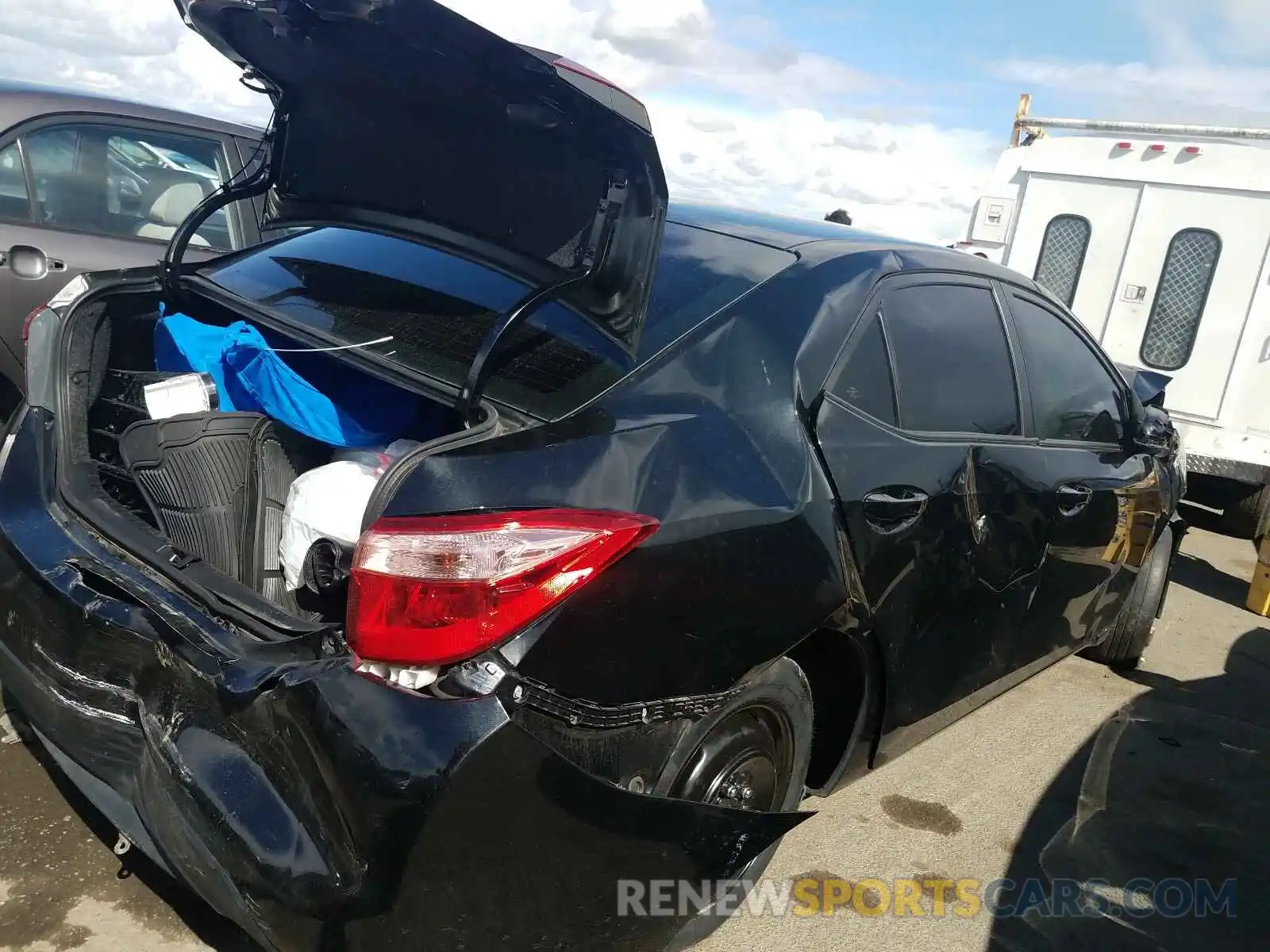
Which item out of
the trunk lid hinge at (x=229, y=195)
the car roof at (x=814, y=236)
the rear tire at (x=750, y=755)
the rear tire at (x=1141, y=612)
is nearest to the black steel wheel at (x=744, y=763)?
the rear tire at (x=750, y=755)

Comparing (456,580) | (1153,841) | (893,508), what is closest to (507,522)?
(456,580)

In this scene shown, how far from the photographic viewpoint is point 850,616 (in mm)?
2221

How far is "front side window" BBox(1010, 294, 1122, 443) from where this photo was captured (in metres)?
3.11

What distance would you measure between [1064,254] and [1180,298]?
899mm

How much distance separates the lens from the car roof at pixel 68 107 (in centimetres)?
415

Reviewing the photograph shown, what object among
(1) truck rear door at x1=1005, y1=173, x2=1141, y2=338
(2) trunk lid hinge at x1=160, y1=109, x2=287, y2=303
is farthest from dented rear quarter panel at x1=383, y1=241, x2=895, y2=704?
(1) truck rear door at x1=1005, y1=173, x2=1141, y2=338

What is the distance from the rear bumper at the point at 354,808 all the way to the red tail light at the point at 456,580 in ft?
0.28

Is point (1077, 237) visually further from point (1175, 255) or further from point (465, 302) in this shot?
point (465, 302)

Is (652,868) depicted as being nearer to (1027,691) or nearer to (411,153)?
(411,153)

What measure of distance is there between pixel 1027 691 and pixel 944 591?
203cm

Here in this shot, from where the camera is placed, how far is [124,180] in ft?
14.9

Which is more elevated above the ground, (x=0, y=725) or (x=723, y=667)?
(x=723, y=667)

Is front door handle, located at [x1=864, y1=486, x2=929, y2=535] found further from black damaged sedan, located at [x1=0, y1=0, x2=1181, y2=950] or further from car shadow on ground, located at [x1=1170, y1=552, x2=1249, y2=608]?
car shadow on ground, located at [x1=1170, y1=552, x2=1249, y2=608]

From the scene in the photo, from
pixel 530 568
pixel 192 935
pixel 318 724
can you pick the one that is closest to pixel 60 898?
pixel 192 935
